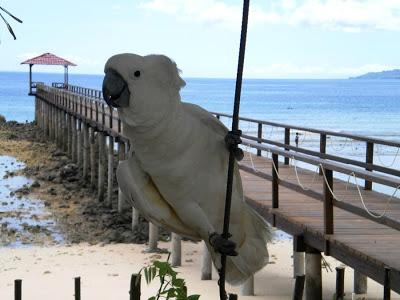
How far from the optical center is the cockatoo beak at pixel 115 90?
2.20 metres

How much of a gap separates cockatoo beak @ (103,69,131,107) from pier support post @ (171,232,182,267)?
11.1 metres

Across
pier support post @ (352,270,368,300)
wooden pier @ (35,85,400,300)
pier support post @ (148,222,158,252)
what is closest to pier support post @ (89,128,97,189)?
pier support post @ (148,222,158,252)

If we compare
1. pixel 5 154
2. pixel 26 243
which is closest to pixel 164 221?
pixel 26 243

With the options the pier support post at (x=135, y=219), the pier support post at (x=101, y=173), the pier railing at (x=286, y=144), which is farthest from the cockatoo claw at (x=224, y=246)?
the pier support post at (x=101, y=173)

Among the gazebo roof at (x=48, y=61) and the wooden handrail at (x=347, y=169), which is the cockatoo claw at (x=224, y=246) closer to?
the wooden handrail at (x=347, y=169)

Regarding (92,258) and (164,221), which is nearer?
(164,221)

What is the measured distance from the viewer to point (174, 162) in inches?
97.0

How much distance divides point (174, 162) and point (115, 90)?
0.37 meters

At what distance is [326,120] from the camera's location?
6166 cm

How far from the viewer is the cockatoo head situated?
2230mm

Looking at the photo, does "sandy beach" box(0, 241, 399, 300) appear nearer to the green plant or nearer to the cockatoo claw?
the green plant

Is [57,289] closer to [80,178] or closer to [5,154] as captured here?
[80,178]

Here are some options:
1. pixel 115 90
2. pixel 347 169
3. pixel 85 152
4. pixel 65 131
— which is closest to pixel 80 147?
pixel 85 152

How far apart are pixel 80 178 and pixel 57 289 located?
41.9 feet
